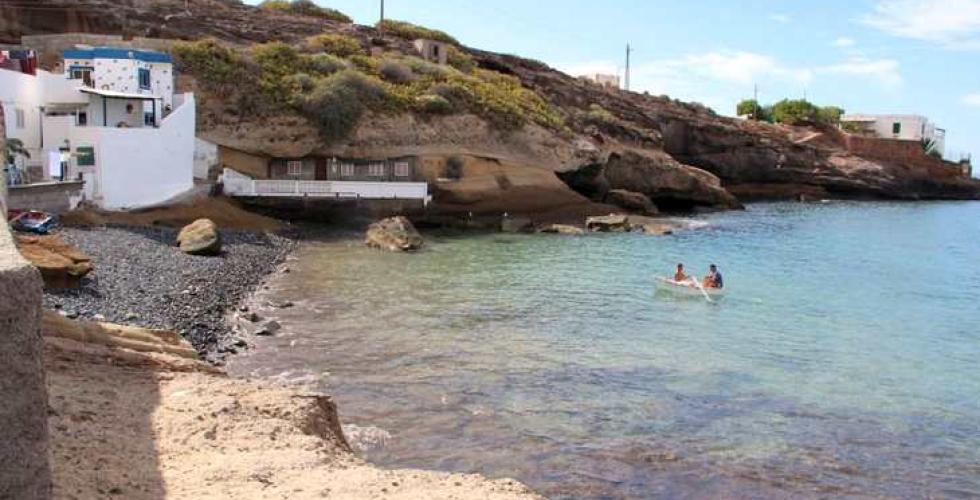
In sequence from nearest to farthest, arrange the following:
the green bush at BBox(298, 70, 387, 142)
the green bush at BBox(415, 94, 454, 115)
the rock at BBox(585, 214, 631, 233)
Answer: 1. the green bush at BBox(298, 70, 387, 142)
2. the rock at BBox(585, 214, 631, 233)
3. the green bush at BBox(415, 94, 454, 115)

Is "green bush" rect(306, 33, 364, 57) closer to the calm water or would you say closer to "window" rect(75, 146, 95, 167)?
"window" rect(75, 146, 95, 167)

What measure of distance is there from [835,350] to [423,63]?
3951cm

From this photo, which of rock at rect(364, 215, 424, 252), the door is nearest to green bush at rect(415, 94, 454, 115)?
the door

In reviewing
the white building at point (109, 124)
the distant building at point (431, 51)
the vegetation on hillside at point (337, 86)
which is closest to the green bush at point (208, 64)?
the vegetation on hillside at point (337, 86)

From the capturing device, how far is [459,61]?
63.5 meters

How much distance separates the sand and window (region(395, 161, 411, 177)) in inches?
1358

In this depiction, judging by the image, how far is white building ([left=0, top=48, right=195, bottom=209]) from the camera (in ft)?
103

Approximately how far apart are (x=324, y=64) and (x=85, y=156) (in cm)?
1871

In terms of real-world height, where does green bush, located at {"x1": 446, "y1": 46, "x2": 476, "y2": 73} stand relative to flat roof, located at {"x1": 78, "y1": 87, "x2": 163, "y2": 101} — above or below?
above

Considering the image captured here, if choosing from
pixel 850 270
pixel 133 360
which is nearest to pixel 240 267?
pixel 133 360

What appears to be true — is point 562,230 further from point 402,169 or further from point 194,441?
point 194,441

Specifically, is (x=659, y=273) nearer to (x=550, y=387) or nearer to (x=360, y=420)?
(x=550, y=387)

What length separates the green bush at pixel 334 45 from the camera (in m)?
53.9

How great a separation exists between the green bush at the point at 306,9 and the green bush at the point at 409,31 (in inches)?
164
